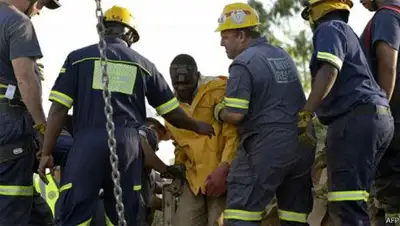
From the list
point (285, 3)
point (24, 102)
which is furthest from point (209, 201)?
point (285, 3)

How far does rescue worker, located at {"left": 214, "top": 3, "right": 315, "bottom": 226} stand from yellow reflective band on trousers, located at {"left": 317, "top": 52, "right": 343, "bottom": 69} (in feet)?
2.23

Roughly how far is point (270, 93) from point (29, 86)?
1953 millimetres

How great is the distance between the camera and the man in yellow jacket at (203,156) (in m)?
Answer: 7.35

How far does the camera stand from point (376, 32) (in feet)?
22.7

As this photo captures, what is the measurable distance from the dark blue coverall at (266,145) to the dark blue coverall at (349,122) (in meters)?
0.39

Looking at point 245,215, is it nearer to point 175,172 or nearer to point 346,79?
point 175,172

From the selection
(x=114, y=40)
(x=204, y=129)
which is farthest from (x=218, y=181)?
(x=114, y=40)

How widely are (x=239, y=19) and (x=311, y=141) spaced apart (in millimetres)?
1417

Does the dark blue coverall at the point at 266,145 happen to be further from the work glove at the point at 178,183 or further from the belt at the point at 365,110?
the work glove at the point at 178,183

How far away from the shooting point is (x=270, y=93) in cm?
675

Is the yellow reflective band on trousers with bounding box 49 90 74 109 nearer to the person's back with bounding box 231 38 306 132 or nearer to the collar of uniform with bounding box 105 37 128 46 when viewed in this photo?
the collar of uniform with bounding box 105 37 128 46

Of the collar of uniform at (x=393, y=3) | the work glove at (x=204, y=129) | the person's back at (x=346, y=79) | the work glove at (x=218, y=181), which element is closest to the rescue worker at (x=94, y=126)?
the work glove at (x=204, y=129)

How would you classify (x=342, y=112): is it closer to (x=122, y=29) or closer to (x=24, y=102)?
(x=122, y=29)

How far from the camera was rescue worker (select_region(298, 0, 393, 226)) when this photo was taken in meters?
A: 6.16
